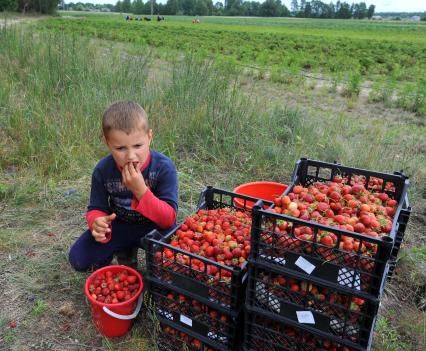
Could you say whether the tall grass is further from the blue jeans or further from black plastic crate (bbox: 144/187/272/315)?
black plastic crate (bbox: 144/187/272/315)

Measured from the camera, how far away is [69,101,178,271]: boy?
1.91 metres

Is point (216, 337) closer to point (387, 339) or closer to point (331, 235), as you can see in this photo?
point (331, 235)

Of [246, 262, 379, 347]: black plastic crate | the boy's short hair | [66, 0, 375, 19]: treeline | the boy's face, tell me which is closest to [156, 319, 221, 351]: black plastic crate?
[246, 262, 379, 347]: black plastic crate

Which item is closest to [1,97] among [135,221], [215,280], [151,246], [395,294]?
[135,221]

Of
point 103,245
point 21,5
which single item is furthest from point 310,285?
point 21,5

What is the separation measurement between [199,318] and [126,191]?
840 mm

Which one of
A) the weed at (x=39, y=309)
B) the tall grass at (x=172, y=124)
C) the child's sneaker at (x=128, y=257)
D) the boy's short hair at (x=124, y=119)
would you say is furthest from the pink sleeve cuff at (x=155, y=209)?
the tall grass at (x=172, y=124)

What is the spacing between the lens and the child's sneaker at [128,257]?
2416mm

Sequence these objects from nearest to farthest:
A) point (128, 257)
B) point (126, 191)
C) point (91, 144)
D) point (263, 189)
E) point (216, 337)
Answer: point (216, 337) < point (126, 191) < point (128, 257) < point (263, 189) < point (91, 144)

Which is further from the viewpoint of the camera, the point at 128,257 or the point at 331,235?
the point at 128,257

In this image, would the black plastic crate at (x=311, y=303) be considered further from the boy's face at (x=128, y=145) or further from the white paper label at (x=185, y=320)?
the boy's face at (x=128, y=145)

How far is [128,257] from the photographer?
8.06 feet

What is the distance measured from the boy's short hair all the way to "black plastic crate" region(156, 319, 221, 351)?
38.0 inches

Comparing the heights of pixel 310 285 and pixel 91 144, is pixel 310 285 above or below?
above
